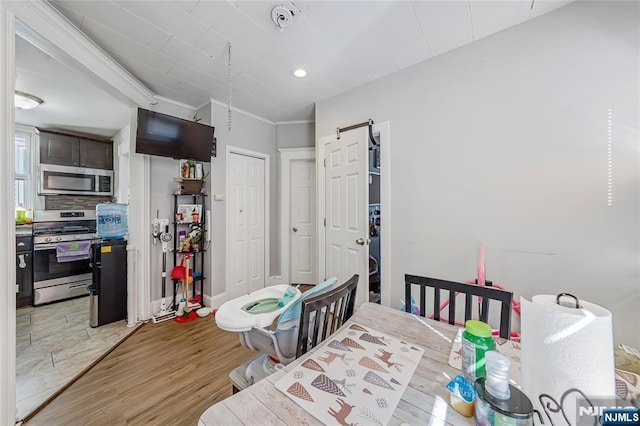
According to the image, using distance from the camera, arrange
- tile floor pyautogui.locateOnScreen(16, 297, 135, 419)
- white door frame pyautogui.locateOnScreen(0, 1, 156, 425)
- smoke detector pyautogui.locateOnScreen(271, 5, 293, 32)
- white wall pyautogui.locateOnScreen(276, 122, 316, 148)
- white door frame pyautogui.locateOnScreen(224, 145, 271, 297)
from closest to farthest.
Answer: white door frame pyautogui.locateOnScreen(0, 1, 156, 425) → smoke detector pyautogui.locateOnScreen(271, 5, 293, 32) → tile floor pyautogui.locateOnScreen(16, 297, 135, 419) → white door frame pyautogui.locateOnScreen(224, 145, 271, 297) → white wall pyautogui.locateOnScreen(276, 122, 316, 148)

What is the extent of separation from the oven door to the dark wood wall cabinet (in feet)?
4.08

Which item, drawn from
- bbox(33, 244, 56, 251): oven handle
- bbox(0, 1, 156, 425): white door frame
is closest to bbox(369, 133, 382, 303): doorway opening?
bbox(0, 1, 156, 425): white door frame

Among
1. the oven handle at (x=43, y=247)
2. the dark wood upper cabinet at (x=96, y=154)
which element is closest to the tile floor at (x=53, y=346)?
the oven handle at (x=43, y=247)

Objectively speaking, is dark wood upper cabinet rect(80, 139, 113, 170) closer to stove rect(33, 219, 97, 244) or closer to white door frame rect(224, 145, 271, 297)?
stove rect(33, 219, 97, 244)

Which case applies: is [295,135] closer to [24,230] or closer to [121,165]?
[121,165]

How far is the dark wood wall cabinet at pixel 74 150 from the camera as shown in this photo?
3.30 meters

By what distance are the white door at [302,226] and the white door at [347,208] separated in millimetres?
963

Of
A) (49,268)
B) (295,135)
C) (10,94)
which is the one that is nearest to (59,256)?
(49,268)

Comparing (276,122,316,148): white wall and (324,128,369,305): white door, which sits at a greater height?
(276,122,316,148): white wall

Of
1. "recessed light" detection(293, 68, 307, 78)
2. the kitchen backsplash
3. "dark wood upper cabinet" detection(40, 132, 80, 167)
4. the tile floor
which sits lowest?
the tile floor

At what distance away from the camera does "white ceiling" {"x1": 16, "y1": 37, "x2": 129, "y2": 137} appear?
2.12 m

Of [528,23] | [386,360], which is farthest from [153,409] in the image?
[528,23]

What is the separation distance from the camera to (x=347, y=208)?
269 cm

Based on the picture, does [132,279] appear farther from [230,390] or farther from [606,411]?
[606,411]
